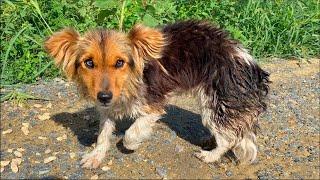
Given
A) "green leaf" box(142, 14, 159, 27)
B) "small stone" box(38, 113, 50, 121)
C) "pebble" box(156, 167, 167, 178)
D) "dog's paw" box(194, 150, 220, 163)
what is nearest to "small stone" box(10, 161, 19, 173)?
"small stone" box(38, 113, 50, 121)

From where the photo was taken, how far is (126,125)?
17.5ft

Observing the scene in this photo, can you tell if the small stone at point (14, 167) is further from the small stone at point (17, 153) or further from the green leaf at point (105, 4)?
the green leaf at point (105, 4)

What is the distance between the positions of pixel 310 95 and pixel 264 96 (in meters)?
1.85

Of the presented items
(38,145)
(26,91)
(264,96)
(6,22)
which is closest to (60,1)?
(6,22)

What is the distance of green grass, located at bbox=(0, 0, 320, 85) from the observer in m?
6.07

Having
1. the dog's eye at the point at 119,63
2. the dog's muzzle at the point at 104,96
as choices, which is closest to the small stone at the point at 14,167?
the dog's muzzle at the point at 104,96

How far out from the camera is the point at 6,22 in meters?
6.32

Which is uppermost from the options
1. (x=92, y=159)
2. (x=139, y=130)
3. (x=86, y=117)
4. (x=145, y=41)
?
(x=145, y=41)

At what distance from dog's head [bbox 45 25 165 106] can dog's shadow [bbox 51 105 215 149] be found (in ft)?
3.18

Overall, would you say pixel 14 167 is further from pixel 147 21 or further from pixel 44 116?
pixel 147 21

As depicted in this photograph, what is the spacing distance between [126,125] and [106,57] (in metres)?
1.52

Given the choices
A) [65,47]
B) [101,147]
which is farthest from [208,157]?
[65,47]

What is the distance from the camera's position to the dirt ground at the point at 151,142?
4.52 m

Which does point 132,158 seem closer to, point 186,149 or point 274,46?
point 186,149
